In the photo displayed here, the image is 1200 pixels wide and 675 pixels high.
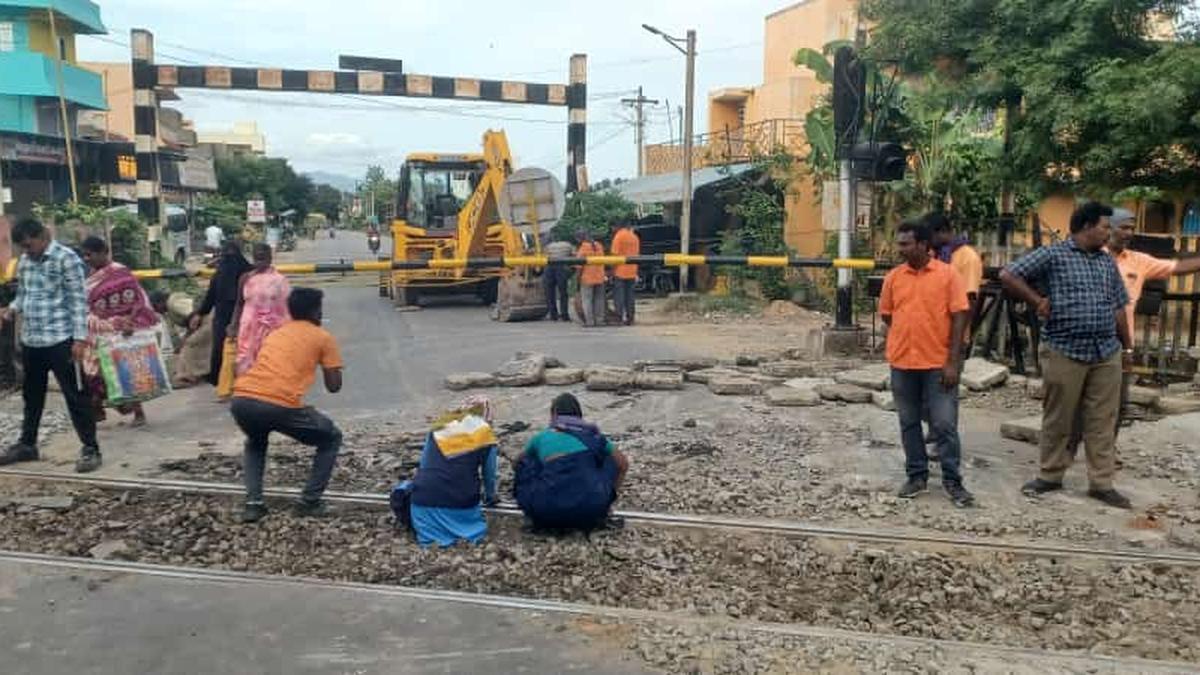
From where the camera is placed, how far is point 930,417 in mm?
6609

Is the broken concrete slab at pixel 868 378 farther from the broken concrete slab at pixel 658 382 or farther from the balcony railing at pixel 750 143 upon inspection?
the balcony railing at pixel 750 143

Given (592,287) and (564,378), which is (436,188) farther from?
(564,378)

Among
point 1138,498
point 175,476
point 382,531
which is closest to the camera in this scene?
point 382,531

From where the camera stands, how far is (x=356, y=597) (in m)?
5.03

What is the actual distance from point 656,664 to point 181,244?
1311 inches

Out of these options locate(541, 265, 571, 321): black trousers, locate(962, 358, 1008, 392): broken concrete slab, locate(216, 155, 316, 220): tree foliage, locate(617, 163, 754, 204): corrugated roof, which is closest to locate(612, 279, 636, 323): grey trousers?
locate(541, 265, 571, 321): black trousers

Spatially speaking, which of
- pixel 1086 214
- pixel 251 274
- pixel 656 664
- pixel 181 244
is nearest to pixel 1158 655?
pixel 656 664

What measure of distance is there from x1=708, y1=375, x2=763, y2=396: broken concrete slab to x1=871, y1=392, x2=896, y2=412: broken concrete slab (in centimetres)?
116

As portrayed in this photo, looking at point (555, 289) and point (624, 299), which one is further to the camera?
point (555, 289)

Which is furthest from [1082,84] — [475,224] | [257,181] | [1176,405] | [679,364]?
[257,181]

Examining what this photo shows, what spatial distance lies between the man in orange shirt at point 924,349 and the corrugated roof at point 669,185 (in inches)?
697

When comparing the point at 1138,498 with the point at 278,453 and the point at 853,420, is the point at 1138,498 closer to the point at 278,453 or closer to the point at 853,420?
the point at 853,420

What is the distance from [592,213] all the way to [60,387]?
723 inches

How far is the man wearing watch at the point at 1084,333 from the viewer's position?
6.29 meters
